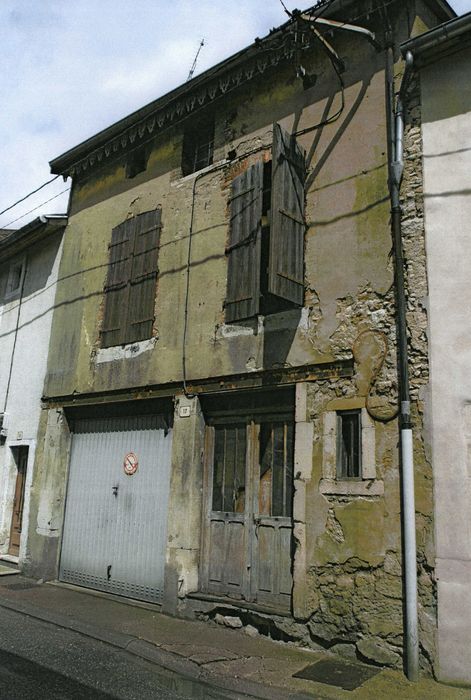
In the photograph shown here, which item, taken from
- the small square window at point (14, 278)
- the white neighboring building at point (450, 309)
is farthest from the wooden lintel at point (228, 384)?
the small square window at point (14, 278)

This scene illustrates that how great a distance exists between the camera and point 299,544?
6.07 meters

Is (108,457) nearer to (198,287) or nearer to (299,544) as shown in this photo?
(198,287)

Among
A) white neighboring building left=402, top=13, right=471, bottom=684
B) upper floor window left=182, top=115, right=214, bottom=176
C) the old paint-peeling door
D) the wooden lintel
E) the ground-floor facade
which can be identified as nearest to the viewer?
white neighboring building left=402, top=13, right=471, bottom=684

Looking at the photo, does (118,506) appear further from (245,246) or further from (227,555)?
(245,246)

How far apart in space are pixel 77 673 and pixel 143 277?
545 cm

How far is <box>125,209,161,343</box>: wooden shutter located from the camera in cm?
850

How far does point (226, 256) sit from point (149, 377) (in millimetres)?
2063

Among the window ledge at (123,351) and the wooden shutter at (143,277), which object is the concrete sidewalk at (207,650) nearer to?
the window ledge at (123,351)

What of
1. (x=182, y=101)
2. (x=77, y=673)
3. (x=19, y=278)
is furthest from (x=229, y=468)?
(x=19, y=278)

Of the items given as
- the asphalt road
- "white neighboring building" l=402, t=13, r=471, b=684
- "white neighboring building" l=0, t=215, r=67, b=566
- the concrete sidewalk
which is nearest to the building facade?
"white neighboring building" l=402, t=13, r=471, b=684

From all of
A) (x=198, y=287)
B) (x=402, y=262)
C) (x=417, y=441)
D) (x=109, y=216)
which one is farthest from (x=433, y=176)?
(x=109, y=216)

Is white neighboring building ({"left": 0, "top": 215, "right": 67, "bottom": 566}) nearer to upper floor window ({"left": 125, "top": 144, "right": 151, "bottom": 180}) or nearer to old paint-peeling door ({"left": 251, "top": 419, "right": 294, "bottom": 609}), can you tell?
upper floor window ({"left": 125, "top": 144, "right": 151, "bottom": 180})

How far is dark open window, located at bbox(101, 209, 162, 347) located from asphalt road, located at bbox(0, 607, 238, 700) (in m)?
4.17

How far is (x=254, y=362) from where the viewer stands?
6.97 metres
